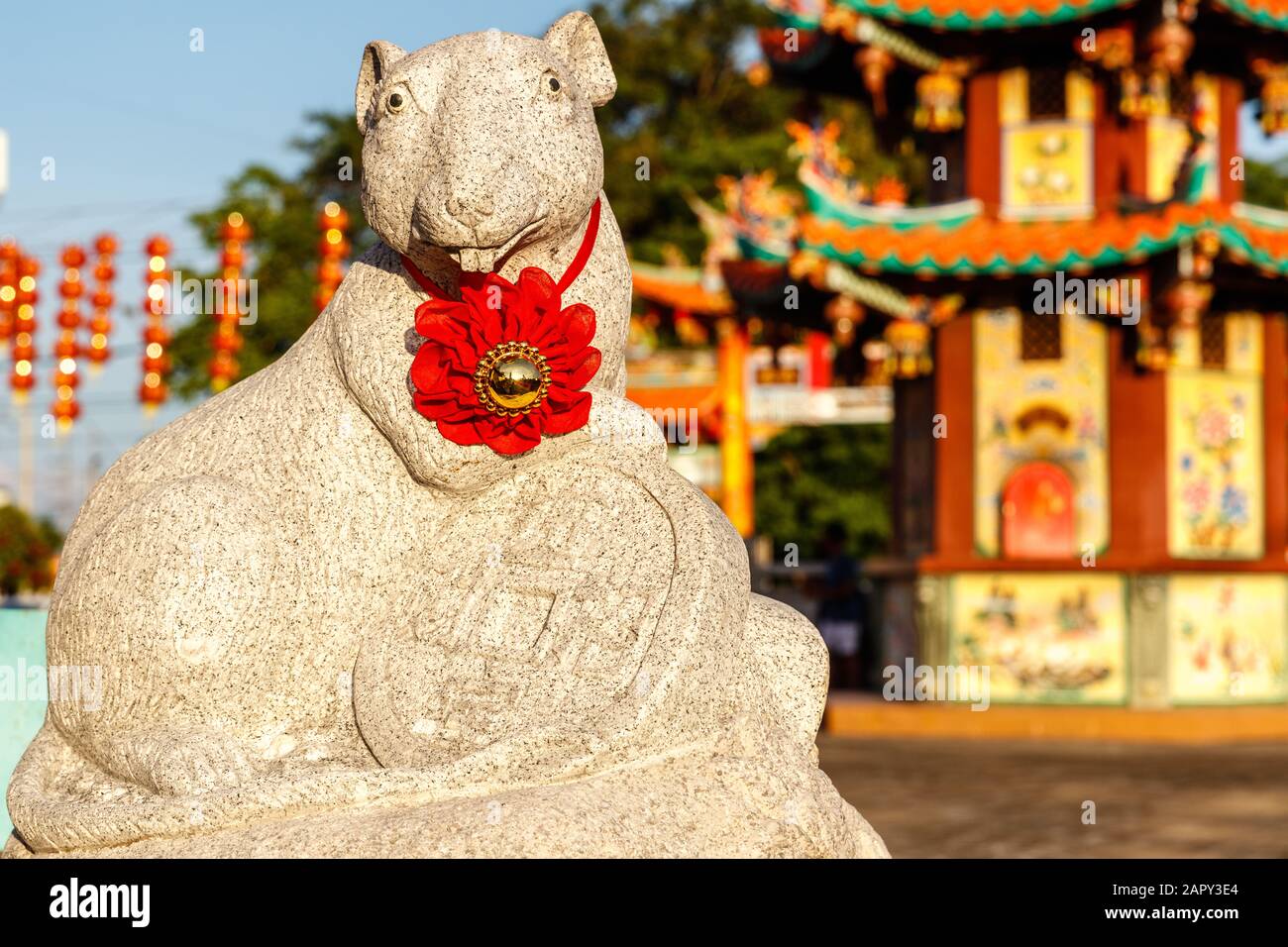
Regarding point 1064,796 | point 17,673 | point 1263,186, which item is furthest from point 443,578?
point 1263,186

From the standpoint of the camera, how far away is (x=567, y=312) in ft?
11.3

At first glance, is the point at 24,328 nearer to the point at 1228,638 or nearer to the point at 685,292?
the point at 685,292

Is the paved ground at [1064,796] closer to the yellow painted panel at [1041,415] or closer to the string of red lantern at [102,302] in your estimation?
the yellow painted panel at [1041,415]

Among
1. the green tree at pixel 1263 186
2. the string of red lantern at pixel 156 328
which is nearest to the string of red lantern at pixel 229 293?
the string of red lantern at pixel 156 328

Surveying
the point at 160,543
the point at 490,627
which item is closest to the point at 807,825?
the point at 490,627

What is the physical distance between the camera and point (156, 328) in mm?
17422

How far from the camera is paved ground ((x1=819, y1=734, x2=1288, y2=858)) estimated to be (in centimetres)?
763

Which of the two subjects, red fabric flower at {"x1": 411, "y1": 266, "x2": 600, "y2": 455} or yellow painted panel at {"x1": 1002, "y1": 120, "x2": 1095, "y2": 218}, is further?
yellow painted panel at {"x1": 1002, "y1": 120, "x2": 1095, "y2": 218}

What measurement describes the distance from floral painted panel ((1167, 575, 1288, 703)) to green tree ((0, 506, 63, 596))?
9.95 metres

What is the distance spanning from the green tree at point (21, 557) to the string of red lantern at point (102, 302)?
70.8 inches

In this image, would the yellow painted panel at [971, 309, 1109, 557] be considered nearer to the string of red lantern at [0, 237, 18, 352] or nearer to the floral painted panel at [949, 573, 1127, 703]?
the floral painted panel at [949, 573, 1127, 703]

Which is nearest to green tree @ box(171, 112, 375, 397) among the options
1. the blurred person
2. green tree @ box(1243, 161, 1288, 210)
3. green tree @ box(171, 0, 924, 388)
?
green tree @ box(171, 0, 924, 388)

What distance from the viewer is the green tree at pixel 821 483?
26.2 metres

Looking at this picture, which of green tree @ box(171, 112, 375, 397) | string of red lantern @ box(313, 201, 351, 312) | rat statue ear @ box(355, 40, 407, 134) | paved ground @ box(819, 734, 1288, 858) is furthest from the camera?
green tree @ box(171, 112, 375, 397)
